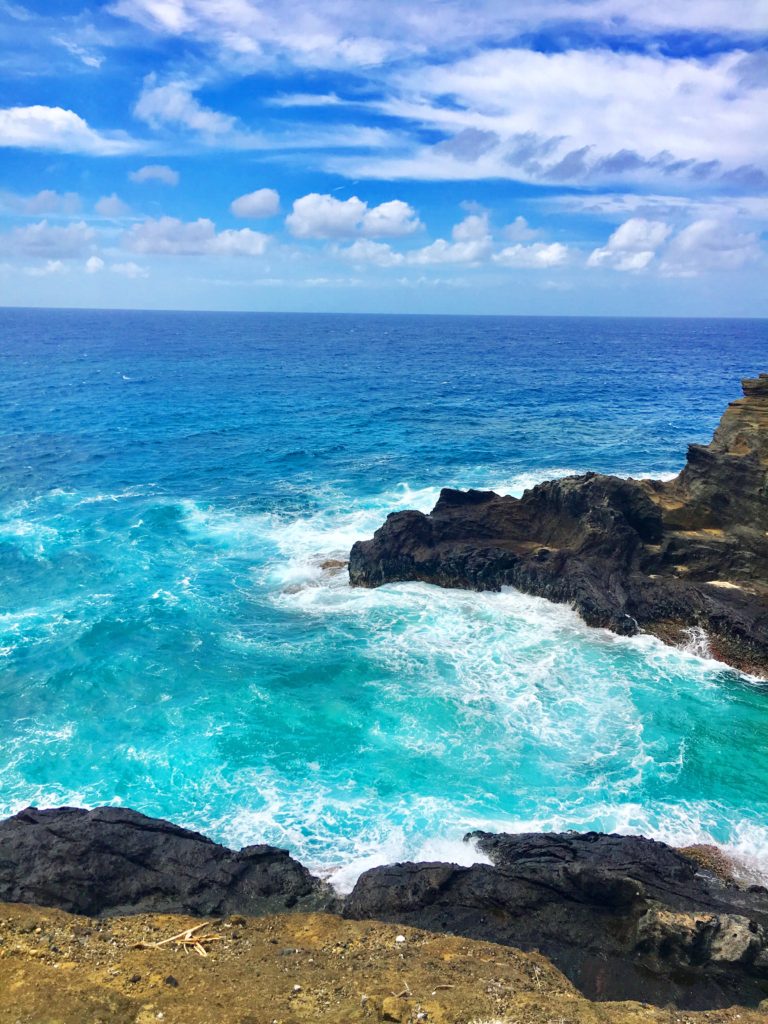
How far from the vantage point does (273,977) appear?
16.3 m

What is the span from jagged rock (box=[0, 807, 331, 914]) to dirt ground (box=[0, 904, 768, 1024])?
86 cm

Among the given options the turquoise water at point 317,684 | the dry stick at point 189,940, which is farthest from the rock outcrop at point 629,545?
the dry stick at point 189,940

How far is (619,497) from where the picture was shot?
43250mm

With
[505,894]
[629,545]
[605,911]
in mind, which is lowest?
[605,911]

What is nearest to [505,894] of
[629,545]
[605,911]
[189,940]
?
[605,911]

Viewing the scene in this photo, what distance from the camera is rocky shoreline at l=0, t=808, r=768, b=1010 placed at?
18.1m

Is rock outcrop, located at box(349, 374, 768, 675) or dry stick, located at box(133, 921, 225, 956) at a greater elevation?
rock outcrop, located at box(349, 374, 768, 675)

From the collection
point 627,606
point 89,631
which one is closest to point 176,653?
point 89,631

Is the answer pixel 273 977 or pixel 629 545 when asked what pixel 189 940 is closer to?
pixel 273 977

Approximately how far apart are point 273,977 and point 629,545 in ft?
107

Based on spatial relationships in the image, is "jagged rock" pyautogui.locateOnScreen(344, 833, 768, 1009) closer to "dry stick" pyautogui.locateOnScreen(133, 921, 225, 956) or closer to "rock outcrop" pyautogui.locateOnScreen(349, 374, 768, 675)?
"dry stick" pyautogui.locateOnScreen(133, 921, 225, 956)

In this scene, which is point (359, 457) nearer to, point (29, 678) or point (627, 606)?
point (627, 606)

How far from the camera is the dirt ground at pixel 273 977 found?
14.6 meters

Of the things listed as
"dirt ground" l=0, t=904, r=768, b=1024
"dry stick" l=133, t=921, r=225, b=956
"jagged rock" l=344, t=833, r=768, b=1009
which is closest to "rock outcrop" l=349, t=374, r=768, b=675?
"jagged rock" l=344, t=833, r=768, b=1009
